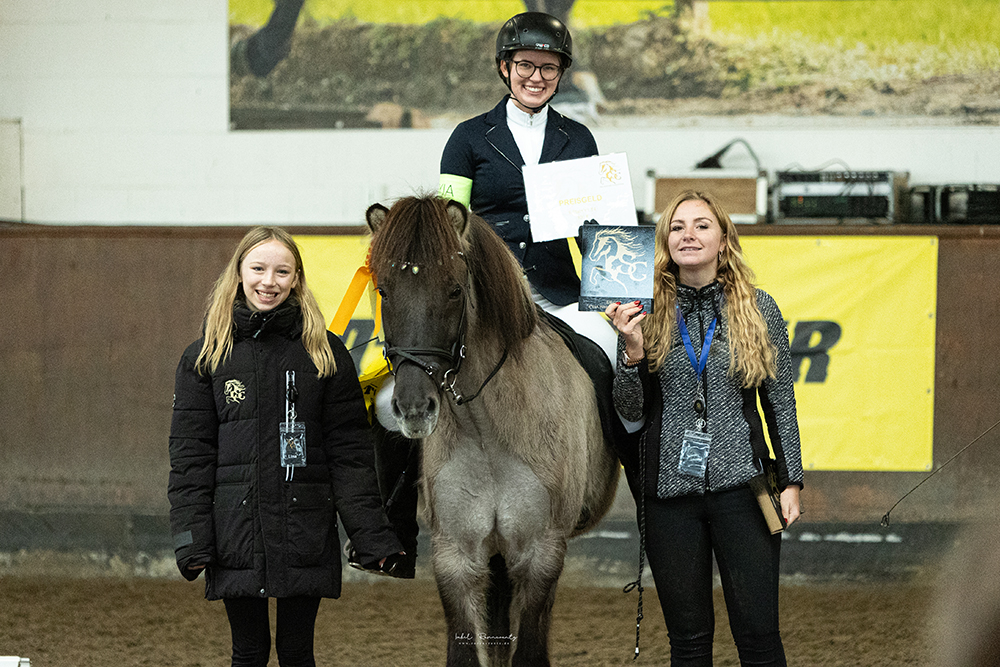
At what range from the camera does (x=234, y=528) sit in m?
2.29

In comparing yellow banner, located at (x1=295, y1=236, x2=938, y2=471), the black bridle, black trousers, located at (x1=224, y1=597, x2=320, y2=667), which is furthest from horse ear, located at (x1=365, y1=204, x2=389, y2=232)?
yellow banner, located at (x1=295, y1=236, x2=938, y2=471)


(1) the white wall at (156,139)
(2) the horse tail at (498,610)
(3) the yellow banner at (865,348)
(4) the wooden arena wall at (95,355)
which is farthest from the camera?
(1) the white wall at (156,139)

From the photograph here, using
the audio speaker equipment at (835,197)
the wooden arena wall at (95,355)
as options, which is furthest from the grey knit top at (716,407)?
the wooden arena wall at (95,355)

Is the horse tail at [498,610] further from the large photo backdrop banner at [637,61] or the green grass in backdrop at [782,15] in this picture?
the green grass in backdrop at [782,15]

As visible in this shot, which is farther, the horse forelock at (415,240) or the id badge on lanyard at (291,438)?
the id badge on lanyard at (291,438)

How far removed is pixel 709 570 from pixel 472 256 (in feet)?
3.22

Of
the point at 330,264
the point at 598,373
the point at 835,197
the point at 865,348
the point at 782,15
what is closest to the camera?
the point at 598,373

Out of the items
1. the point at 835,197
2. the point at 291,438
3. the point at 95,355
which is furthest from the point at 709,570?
the point at 95,355

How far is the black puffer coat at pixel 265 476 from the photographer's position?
2.28 meters

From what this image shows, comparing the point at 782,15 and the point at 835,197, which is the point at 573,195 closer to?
the point at 835,197

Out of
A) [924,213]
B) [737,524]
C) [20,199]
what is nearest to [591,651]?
[737,524]

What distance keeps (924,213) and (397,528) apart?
4.11 meters

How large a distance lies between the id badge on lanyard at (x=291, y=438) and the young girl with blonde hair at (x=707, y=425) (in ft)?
2.62

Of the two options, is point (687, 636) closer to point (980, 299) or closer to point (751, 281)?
point (751, 281)
